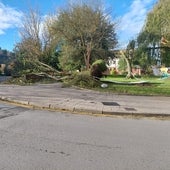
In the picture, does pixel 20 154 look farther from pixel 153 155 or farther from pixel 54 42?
pixel 54 42

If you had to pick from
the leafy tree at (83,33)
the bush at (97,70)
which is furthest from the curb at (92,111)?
the leafy tree at (83,33)

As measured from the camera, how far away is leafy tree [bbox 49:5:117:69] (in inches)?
1766

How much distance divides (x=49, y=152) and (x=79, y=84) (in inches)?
599

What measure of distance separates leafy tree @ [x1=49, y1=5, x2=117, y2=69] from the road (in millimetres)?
34307

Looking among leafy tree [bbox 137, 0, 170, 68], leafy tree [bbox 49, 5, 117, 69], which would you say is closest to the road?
leafy tree [bbox 137, 0, 170, 68]

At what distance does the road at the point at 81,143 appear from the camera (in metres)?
5.60

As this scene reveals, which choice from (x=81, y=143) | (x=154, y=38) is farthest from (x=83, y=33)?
(x=81, y=143)

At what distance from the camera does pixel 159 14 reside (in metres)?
36.6

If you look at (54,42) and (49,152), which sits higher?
(54,42)

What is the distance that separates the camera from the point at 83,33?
4609cm

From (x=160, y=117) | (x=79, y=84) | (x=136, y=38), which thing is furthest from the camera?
(x=136, y=38)

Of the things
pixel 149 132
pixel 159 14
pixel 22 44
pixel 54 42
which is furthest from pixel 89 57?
pixel 149 132

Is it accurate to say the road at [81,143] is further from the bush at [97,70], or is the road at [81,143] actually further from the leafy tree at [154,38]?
the leafy tree at [154,38]

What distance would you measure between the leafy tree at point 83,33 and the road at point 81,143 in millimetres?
34307
